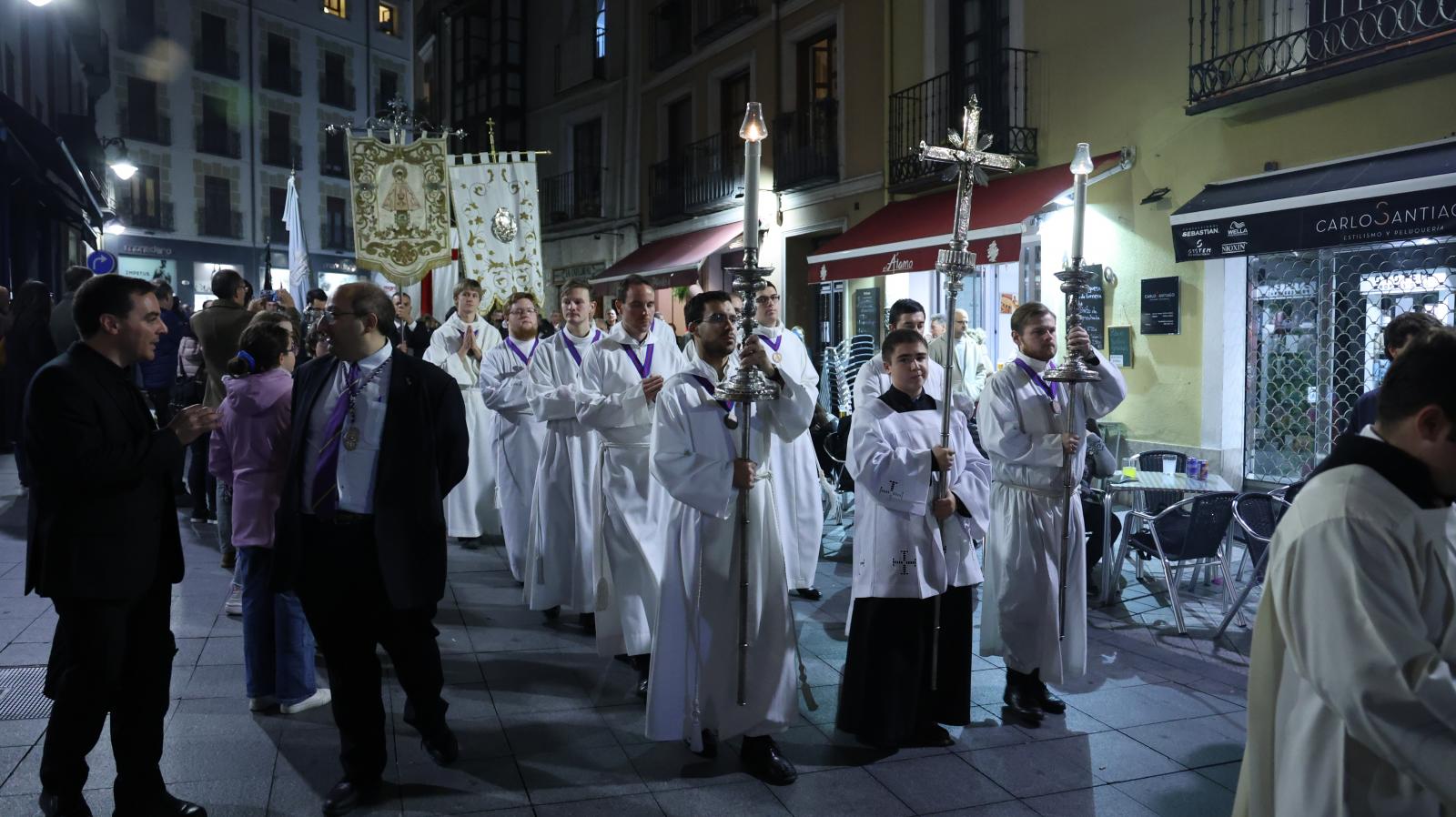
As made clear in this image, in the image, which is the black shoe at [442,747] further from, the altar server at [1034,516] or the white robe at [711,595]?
the altar server at [1034,516]

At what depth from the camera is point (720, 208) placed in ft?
61.1

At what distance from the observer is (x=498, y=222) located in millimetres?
9008

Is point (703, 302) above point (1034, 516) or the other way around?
above

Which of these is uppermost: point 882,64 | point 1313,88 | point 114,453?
point 882,64

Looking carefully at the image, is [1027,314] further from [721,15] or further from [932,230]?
[721,15]

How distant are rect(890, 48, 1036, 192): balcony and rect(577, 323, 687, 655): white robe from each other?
281 inches

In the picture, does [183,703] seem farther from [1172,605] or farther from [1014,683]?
[1172,605]

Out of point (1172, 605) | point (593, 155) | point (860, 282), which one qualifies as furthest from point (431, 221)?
point (593, 155)

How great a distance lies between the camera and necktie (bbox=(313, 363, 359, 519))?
12.0ft

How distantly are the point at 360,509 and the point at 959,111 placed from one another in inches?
450

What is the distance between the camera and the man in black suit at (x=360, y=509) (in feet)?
11.9

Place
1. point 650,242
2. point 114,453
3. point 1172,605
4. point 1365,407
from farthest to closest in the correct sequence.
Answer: point 650,242 → point 1172,605 → point 1365,407 → point 114,453

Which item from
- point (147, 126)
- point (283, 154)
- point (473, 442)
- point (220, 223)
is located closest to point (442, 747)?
point (473, 442)

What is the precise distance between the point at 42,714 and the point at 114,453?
74.3 inches
